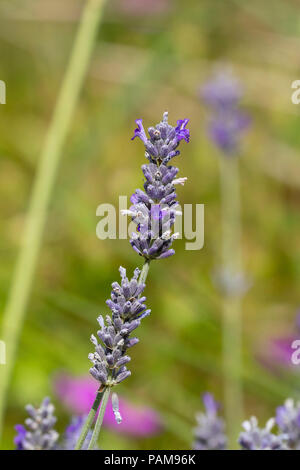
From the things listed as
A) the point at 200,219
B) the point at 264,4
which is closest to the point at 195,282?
the point at 200,219

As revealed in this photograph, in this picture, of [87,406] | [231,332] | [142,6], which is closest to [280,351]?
[231,332]

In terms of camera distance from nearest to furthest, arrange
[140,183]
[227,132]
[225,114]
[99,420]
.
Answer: [99,420]
[227,132]
[225,114]
[140,183]

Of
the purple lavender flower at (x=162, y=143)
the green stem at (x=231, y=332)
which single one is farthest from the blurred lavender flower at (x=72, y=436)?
the green stem at (x=231, y=332)

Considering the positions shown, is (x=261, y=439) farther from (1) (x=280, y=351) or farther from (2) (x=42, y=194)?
(1) (x=280, y=351)

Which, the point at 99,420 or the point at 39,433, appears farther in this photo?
the point at 39,433
